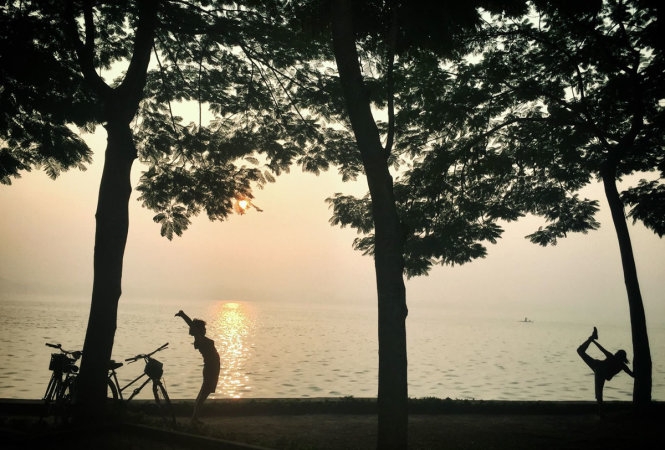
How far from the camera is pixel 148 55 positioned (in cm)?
1065

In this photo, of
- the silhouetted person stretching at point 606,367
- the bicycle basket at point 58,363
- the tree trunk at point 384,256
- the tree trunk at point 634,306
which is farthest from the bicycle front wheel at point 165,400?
the tree trunk at point 634,306

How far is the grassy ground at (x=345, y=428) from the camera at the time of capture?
8062 mm

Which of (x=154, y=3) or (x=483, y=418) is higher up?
(x=154, y=3)

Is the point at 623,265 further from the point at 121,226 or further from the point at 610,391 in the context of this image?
the point at 610,391

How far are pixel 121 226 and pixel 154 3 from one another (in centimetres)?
463

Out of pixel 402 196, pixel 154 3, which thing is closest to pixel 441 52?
pixel 402 196

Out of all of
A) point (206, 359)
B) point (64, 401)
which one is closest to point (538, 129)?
point (206, 359)

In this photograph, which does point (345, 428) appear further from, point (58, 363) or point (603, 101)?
point (603, 101)

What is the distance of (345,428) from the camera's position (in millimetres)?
10133

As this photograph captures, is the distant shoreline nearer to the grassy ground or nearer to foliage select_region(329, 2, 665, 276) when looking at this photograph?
the grassy ground

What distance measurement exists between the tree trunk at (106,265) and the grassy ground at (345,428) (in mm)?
846

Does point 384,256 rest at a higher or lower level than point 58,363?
higher

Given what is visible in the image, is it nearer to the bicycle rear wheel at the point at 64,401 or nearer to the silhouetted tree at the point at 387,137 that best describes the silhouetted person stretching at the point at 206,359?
the bicycle rear wheel at the point at 64,401

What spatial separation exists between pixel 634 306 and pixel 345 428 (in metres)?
7.67
